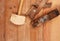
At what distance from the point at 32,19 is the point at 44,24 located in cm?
12

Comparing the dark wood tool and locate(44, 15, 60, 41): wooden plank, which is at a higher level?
the dark wood tool

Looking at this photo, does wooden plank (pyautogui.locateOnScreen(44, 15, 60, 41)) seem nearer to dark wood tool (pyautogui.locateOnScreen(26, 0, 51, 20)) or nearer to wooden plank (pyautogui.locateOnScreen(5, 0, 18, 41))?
dark wood tool (pyautogui.locateOnScreen(26, 0, 51, 20))

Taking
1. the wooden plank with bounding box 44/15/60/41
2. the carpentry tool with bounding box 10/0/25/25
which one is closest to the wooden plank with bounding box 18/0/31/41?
the carpentry tool with bounding box 10/0/25/25

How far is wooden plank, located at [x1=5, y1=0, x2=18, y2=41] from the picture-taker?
1510 mm

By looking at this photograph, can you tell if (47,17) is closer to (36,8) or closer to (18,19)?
(36,8)

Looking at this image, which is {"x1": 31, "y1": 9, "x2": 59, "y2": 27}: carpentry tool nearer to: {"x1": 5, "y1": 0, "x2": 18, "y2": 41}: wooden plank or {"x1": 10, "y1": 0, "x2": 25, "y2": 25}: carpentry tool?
{"x1": 10, "y1": 0, "x2": 25, "y2": 25}: carpentry tool

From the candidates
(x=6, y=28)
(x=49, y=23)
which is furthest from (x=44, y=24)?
(x=6, y=28)

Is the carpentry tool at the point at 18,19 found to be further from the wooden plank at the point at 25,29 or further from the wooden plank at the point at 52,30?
the wooden plank at the point at 52,30

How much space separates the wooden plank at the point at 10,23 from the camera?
1.51 m

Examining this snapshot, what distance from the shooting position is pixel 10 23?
59.9 inches

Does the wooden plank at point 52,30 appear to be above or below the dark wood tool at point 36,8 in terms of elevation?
below

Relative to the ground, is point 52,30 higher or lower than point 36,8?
lower

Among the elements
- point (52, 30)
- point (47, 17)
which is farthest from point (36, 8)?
point (52, 30)

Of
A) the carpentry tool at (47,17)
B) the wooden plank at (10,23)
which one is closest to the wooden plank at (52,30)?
the carpentry tool at (47,17)
